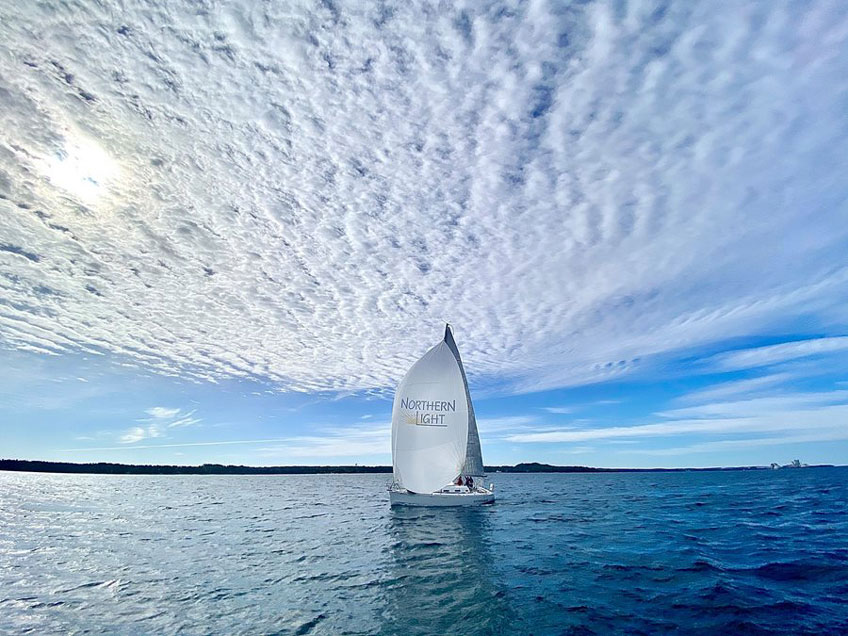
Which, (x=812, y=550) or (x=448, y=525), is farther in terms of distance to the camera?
(x=448, y=525)

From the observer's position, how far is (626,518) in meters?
36.2

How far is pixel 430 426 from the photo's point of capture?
129 ft

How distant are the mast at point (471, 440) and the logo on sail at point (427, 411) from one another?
4.69m

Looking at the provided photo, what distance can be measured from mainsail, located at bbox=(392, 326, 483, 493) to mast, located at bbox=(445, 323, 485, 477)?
13.0 feet

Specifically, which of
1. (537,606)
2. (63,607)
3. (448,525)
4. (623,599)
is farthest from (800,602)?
(63,607)

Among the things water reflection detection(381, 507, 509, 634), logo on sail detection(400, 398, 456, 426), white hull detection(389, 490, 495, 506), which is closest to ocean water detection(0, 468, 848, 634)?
water reflection detection(381, 507, 509, 634)

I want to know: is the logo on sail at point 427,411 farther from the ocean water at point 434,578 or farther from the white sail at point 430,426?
the ocean water at point 434,578

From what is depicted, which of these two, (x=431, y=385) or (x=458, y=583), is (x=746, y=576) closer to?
(x=458, y=583)

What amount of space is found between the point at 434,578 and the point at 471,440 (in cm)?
2854

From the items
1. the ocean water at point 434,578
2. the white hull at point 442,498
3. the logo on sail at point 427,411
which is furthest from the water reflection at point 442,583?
the logo on sail at point 427,411

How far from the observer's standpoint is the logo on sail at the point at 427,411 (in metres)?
39.6

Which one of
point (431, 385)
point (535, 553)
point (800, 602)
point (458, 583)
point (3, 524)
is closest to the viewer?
point (800, 602)

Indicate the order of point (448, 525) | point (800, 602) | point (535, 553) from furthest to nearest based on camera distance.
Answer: point (448, 525), point (535, 553), point (800, 602)

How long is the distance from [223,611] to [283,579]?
4033mm
